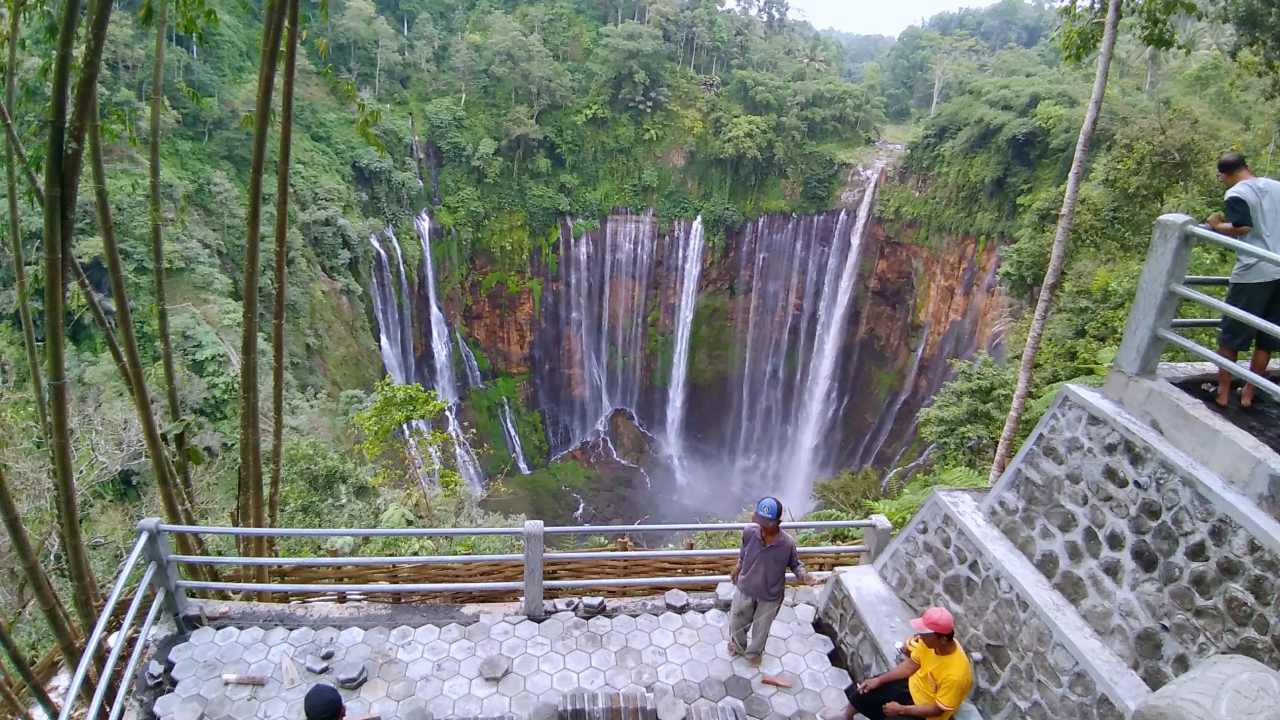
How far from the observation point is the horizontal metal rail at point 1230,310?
283 centimetres

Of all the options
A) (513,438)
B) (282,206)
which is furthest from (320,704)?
(513,438)

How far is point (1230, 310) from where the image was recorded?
3.08 metres

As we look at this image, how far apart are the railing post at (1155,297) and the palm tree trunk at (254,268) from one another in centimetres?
433

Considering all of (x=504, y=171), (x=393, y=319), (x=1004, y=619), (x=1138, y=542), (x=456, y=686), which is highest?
(x=1138, y=542)

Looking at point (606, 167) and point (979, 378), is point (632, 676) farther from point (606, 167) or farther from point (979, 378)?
point (606, 167)

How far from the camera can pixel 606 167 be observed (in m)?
24.2

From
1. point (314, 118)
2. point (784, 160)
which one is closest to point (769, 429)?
point (784, 160)

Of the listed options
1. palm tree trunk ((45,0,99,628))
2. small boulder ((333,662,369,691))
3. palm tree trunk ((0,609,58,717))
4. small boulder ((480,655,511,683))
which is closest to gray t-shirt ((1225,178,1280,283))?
small boulder ((480,655,511,683))

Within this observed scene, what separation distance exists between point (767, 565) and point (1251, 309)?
108 inches

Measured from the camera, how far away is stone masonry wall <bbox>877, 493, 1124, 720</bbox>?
11.0 ft

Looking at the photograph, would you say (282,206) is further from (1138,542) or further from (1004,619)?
(1138,542)

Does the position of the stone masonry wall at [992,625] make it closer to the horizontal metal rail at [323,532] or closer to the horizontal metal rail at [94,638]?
the horizontal metal rail at [323,532]

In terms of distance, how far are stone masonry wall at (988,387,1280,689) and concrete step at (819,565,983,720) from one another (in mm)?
526

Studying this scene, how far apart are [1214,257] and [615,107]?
1990cm
